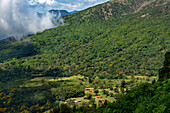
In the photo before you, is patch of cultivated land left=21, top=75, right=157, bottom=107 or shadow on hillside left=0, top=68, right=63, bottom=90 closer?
patch of cultivated land left=21, top=75, right=157, bottom=107

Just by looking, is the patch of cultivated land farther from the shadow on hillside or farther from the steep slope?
the steep slope

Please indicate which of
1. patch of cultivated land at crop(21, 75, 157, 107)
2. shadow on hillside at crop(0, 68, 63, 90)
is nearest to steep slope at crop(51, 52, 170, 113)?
patch of cultivated land at crop(21, 75, 157, 107)

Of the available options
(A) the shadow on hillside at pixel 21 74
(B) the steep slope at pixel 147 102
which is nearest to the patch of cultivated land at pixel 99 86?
(A) the shadow on hillside at pixel 21 74

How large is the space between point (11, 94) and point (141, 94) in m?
78.4

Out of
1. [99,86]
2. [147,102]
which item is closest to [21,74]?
[99,86]

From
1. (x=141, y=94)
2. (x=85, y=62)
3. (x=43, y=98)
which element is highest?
(x=85, y=62)

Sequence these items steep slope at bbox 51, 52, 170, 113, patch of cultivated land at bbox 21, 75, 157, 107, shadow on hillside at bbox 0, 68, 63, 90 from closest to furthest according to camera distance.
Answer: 1. steep slope at bbox 51, 52, 170, 113
2. patch of cultivated land at bbox 21, 75, 157, 107
3. shadow on hillside at bbox 0, 68, 63, 90

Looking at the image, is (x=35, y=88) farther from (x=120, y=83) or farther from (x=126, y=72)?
(x=126, y=72)

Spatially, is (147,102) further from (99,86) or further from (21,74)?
(21,74)

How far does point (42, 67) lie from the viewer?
187500mm

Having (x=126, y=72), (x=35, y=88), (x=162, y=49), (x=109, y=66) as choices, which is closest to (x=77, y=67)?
(x=109, y=66)

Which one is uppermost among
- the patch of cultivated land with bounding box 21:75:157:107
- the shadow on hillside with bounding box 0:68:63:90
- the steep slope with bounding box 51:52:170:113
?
the shadow on hillside with bounding box 0:68:63:90

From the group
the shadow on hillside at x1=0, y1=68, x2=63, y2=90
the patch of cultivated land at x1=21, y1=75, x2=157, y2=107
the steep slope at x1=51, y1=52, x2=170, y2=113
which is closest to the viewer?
the steep slope at x1=51, y1=52, x2=170, y2=113

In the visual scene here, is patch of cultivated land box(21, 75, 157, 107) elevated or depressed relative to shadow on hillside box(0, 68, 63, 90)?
depressed
